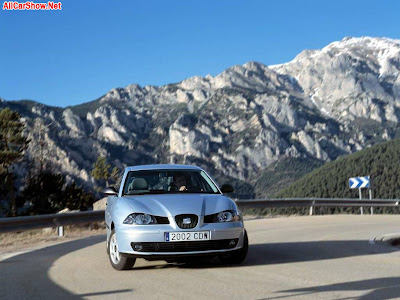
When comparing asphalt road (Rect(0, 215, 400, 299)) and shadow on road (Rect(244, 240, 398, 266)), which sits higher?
asphalt road (Rect(0, 215, 400, 299))

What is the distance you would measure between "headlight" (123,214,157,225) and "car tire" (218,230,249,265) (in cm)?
120

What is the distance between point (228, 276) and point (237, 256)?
1.02m

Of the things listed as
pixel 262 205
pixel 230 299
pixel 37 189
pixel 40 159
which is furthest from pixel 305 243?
pixel 37 189

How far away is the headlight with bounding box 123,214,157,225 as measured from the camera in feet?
24.6

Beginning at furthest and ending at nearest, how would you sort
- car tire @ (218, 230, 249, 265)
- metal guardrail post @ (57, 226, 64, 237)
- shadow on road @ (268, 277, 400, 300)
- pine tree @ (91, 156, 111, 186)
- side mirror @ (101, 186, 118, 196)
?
pine tree @ (91, 156, 111, 186)
metal guardrail post @ (57, 226, 64, 237)
side mirror @ (101, 186, 118, 196)
car tire @ (218, 230, 249, 265)
shadow on road @ (268, 277, 400, 300)

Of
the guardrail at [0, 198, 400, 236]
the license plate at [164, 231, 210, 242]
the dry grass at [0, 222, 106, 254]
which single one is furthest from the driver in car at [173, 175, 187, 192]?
the guardrail at [0, 198, 400, 236]

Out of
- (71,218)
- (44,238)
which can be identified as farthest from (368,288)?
(71,218)

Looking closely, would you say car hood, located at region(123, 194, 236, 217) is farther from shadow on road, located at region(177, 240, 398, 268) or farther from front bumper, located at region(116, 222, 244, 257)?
shadow on road, located at region(177, 240, 398, 268)

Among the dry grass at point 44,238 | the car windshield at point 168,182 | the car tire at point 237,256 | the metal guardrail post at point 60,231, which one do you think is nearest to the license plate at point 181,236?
the car tire at point 237,256

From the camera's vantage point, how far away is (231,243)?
772cm

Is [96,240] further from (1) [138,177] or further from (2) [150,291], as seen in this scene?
(2) [150,291]

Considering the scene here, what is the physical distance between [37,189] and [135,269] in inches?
2254

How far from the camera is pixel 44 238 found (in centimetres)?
1540

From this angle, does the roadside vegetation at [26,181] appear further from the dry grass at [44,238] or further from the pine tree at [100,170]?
the pine tree at [100,170]
